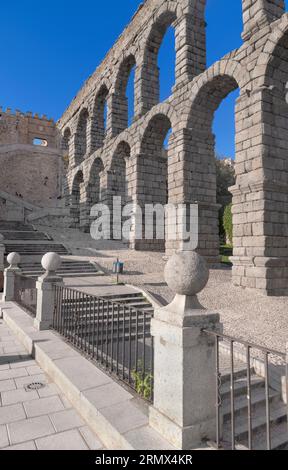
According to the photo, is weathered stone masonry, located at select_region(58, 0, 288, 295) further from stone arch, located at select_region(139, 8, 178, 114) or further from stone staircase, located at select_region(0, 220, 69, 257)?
stone staircase, located at select_region(0, 220, 69, 257)

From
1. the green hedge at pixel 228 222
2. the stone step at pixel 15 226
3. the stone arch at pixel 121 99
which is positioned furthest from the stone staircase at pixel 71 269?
the green hedge at pixel 228 222

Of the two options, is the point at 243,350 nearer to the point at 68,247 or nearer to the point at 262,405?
the point at 262,405

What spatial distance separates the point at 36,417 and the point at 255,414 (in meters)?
2.80

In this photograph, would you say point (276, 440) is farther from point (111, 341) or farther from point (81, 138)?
point (81, 138)

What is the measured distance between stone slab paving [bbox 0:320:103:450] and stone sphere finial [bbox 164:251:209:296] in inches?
69.3

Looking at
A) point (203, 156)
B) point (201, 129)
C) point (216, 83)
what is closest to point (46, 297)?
point (203, 156)

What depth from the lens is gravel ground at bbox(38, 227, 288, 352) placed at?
6445 mm

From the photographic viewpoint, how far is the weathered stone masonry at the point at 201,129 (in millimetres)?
10078

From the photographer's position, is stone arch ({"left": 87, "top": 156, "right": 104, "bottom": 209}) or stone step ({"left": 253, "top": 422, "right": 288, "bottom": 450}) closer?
stone step ({"left": 253, "top": 422, "right": 288, "bottom": 450})

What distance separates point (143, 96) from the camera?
18.0 meters

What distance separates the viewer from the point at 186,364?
254 centimetres

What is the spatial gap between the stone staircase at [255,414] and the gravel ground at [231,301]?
84 cm

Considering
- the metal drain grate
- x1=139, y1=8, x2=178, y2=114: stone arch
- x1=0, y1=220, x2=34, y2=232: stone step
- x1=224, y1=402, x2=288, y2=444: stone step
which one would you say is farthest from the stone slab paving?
x1=0, y1=220, x2=34, y2=232: stone step
